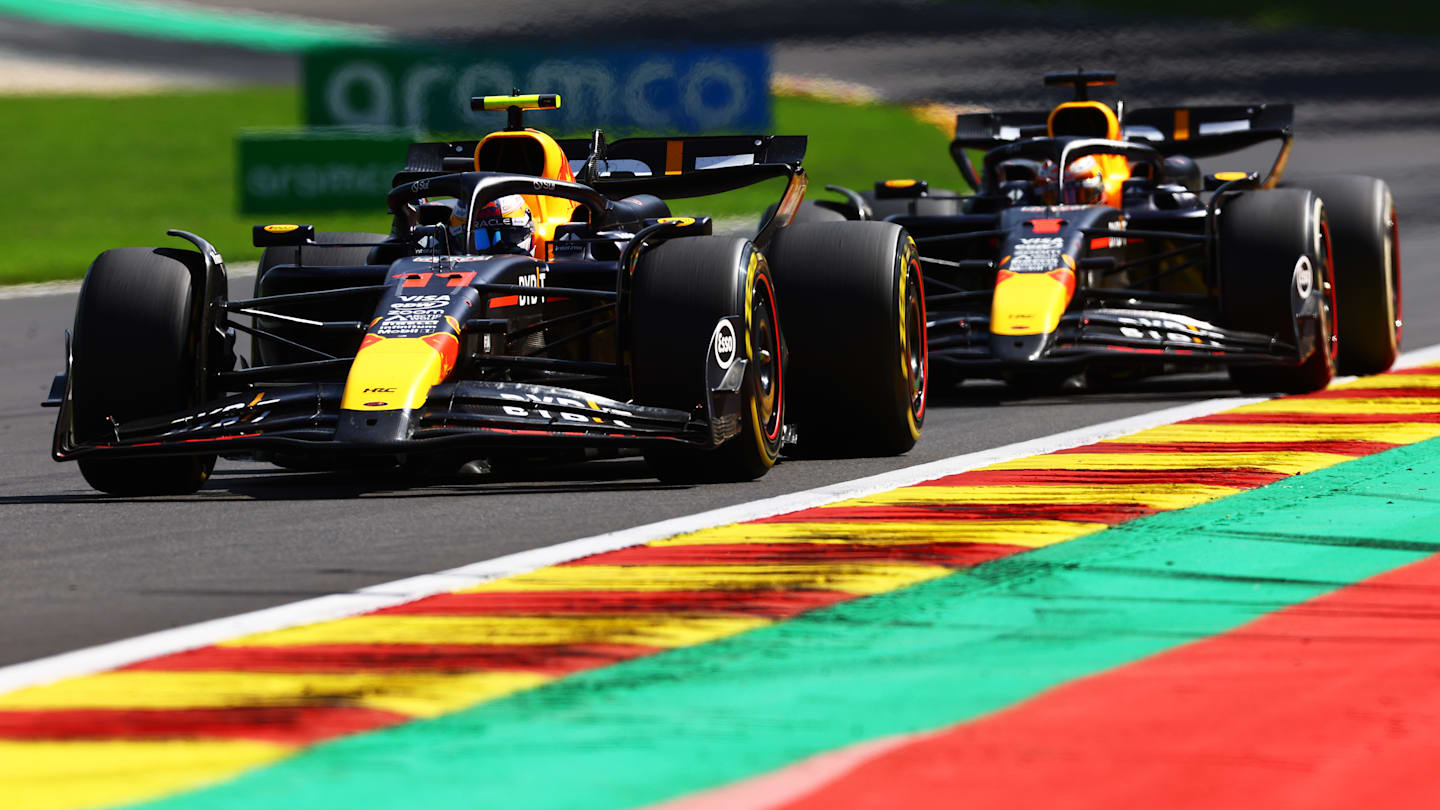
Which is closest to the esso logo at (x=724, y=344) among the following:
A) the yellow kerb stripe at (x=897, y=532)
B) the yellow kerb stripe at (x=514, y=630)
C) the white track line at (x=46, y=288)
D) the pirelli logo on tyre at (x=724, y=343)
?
the pirelli logo on tyre at (x=724, y=343)

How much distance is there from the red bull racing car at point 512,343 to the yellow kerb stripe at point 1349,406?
2069mm

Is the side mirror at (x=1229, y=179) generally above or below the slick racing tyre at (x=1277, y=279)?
above

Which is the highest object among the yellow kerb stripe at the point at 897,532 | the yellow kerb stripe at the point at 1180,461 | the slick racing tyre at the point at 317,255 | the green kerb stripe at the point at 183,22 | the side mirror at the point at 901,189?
the green kerb stripe at the point at 183,22

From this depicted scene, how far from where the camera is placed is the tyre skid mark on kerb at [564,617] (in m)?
4.83

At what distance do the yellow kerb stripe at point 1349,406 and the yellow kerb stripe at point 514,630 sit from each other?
→ 633 centimetres

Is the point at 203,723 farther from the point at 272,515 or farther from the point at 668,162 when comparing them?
the point at 668,162

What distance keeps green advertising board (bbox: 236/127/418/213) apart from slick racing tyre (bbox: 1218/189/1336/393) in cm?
1418

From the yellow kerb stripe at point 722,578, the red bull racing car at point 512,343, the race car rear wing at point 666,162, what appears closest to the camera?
the yellow kerb stripe at point 722,578

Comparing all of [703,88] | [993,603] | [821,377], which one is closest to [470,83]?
[703,88]

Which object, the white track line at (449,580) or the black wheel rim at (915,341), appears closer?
the white track line at (449,580)

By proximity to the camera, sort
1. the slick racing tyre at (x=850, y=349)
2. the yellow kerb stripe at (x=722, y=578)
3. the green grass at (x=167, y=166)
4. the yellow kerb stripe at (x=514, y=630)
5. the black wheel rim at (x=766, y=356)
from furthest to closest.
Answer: the green grass at (x=167, y=166), the slick racing tyre at (x=850, y=349), the black wheel rim at (x=766, y=356), the yellow kerb stripe at (x=722, y=578), the yellow kerb stripe at (x=514, y=630)

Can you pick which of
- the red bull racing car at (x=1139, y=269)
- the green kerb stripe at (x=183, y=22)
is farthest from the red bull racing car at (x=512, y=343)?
the green kerb stripe at (x=183, y=22)

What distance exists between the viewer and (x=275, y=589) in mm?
6633

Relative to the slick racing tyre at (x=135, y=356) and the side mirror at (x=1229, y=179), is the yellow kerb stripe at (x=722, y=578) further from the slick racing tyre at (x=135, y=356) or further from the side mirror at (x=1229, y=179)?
the side mirror at (x=1229, y=179)
